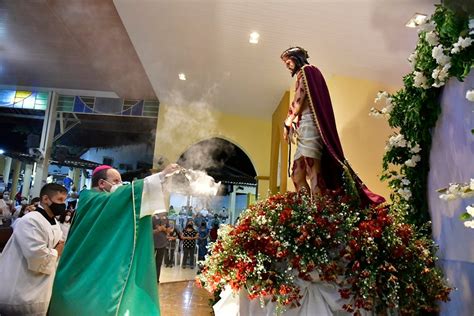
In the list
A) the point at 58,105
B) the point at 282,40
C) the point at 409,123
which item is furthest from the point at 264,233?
the point at 58,105

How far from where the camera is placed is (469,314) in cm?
260

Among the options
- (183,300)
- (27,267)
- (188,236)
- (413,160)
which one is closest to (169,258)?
(188,236)

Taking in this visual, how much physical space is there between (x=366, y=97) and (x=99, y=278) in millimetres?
5615

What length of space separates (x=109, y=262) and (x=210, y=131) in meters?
8.76

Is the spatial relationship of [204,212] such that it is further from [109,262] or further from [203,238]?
[109,262]

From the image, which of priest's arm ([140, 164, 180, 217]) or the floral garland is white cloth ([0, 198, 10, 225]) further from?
the floral garland

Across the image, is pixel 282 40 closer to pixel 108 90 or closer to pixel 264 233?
pixel 264 233

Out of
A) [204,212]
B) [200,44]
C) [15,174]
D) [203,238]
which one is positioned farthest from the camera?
[15,174]

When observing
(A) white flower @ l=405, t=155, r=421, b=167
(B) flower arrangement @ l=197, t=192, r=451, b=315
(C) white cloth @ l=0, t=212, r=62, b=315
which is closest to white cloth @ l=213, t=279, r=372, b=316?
(B) flower arrangement @ l=197, t=192, r=451, b=315

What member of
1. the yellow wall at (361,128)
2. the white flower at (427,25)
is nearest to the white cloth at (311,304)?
the white flower at (427,25)

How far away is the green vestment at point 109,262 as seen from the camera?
2.48 m

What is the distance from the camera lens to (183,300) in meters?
6.56

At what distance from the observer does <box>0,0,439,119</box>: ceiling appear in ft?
18.0

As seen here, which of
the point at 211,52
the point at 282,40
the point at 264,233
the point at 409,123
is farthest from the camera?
the point at 211,52
